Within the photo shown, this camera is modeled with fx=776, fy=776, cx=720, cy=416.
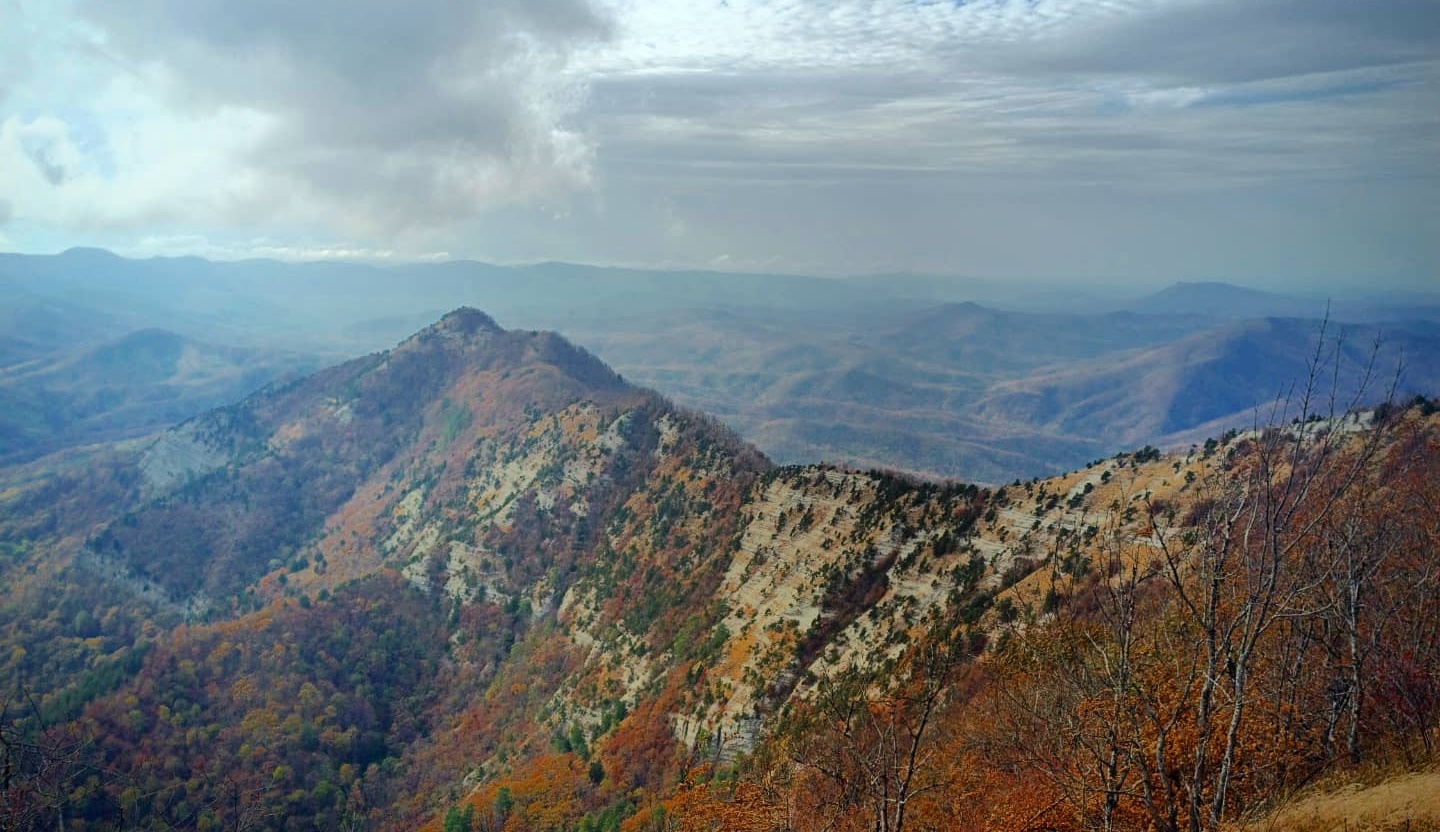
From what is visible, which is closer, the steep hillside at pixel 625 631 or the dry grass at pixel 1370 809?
the dry grass at pixel 1370 809

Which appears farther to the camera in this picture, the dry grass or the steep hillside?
the steep hillside

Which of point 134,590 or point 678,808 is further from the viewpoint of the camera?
point 134,590

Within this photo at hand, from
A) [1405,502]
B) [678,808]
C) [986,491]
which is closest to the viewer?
[1405,502]

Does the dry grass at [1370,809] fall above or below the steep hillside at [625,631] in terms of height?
above

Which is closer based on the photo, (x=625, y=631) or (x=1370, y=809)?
(x=1370, y=809)

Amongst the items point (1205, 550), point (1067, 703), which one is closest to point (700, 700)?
point (1067, 703)

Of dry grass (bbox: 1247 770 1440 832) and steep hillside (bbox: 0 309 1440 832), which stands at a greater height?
dry grass (bbox: 1247 770 1440 832)

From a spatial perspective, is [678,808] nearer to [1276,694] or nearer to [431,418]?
[1276,694]

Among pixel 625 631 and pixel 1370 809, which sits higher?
pixel 1370 809
